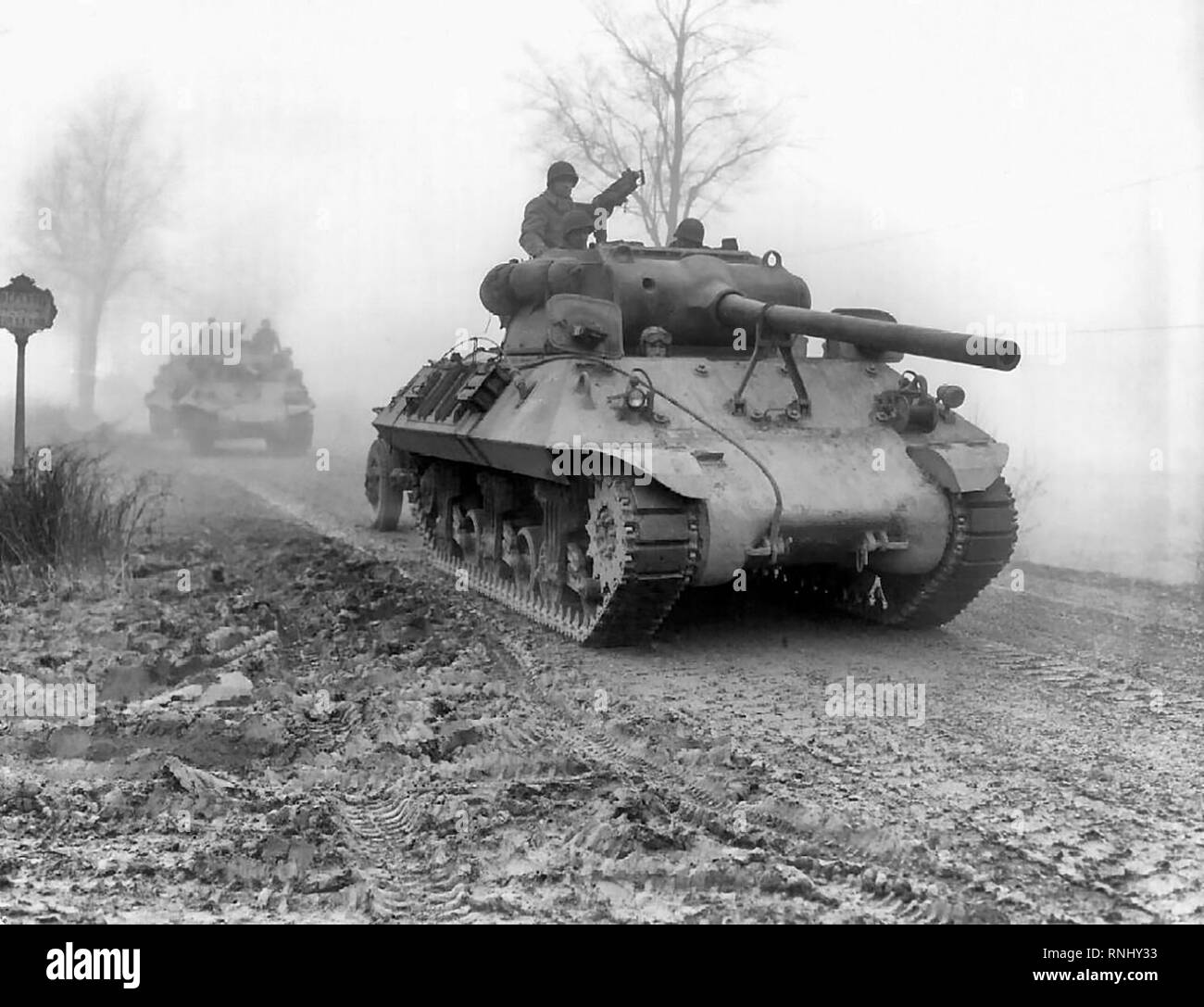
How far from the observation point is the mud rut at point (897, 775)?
14.1ft

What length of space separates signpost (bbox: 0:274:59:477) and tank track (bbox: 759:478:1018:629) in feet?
19.8

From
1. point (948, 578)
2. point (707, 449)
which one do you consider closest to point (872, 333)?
point (707, 449)

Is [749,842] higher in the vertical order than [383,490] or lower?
lower

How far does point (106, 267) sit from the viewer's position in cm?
3341

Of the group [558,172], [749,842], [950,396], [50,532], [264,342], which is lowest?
[749,842]

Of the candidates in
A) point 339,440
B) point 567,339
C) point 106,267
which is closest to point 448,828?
point 567,339

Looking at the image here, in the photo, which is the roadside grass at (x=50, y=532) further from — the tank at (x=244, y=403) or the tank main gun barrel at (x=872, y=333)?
the tank at (x=244, y=403)

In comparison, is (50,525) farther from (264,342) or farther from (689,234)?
(264,342)

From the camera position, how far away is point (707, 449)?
7941 mm

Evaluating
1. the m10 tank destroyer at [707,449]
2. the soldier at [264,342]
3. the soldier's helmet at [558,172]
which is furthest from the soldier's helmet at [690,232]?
the soldier at [264,342]

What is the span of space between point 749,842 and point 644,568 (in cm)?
282

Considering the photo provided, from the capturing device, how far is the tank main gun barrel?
706 cm

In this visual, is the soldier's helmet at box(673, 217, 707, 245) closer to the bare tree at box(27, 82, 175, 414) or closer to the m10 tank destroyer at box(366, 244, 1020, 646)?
the m10 tank destroyer at box(366, 244, 1020, 646)

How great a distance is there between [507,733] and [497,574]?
166 inches
